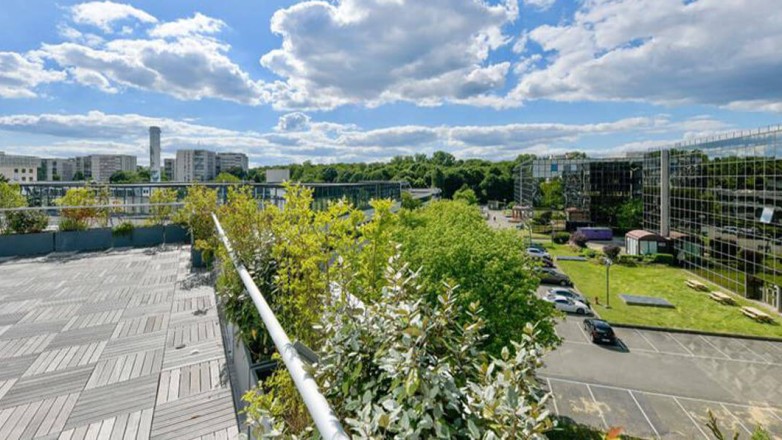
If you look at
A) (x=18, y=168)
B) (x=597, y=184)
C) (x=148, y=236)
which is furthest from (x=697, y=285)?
(x=18, y=168)

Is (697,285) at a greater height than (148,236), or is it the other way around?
(148,236)

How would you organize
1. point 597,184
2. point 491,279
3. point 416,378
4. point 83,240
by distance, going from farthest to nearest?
1. point 597,184
2. point 83,240
3. point 491,279
4. point 416,378

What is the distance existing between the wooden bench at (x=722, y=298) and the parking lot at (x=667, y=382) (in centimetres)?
505

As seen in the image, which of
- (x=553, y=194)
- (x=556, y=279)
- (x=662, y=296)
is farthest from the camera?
(x=553, y=194)

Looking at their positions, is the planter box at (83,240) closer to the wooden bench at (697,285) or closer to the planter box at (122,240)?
the planter box at (122,240)

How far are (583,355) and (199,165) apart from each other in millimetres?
113136

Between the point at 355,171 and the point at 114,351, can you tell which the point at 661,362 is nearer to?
the point at 114,351

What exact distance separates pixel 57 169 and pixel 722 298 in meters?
146

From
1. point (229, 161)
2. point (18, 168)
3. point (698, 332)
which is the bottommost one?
point (698, 332)

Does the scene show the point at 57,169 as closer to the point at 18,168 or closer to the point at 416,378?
the point at 18,168

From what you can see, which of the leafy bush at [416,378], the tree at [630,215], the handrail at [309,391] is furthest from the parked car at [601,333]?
the tree at [630,215]

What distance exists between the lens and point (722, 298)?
2094 cm

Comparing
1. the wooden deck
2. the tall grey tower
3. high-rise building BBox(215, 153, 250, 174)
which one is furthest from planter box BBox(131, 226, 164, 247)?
high-rise building BBox(215, 153, 250, 174)

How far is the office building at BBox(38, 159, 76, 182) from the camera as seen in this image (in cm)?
10303
